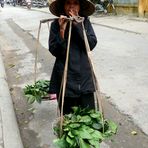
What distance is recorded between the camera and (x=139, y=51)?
10.3m

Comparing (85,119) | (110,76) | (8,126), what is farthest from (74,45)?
(110,76)

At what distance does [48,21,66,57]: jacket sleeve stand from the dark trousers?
0.47m

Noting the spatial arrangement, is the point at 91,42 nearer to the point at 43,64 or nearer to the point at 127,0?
the point at 43,64

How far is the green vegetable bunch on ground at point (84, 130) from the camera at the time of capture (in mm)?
3201

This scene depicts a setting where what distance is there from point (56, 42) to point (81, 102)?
671 mm

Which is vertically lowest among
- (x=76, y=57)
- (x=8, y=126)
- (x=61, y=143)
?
(x=8, y=126)

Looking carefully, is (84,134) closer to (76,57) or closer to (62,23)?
(76,57)

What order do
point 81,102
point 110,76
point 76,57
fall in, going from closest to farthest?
1. point 76,57
2. point 81,102
3. point 110,76

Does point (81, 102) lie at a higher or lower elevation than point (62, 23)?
lower

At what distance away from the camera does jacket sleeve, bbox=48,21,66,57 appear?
355 cm

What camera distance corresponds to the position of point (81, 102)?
385 centimetres

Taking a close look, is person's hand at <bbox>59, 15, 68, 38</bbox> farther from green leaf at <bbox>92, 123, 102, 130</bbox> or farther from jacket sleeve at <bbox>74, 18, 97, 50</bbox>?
green leaf at <bbox>92, 123, 102, 130</bbox>

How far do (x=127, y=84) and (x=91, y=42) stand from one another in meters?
3.46

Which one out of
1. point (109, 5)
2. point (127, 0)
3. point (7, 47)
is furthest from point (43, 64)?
point (109, 5)
